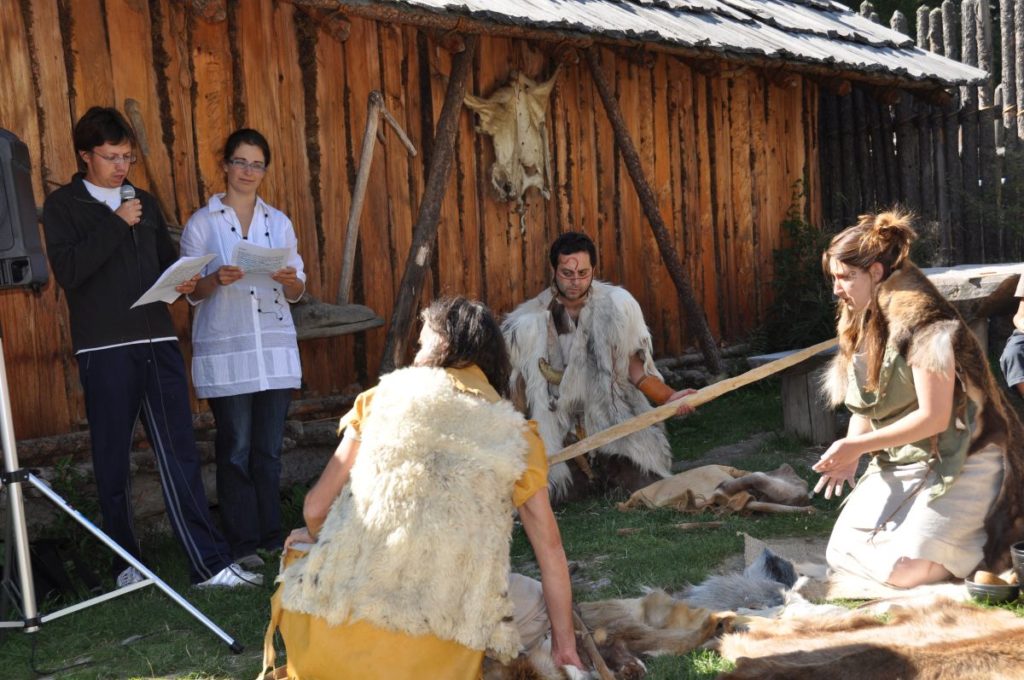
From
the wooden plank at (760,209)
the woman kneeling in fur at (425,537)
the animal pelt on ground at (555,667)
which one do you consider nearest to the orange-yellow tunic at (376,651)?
the woman kneeling in fur at (425,537)

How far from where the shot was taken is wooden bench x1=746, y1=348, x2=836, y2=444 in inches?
268

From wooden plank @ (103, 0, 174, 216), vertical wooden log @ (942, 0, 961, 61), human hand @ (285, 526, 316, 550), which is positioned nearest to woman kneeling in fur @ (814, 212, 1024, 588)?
human hand @ (285, 526, 316, 550)

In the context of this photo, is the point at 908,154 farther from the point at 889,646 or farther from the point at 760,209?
the point at 889,646

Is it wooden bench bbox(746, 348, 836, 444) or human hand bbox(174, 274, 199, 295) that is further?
wooden bench bbox(746, 348, 836, 444)

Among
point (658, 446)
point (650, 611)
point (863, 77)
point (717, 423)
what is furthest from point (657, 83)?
point (650, 611)

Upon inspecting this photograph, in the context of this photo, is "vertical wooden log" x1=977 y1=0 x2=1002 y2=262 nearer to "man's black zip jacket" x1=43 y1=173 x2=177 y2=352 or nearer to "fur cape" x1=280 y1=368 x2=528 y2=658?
"man's black zip jacket" x1=43 y1=173 x2=177 y2=352

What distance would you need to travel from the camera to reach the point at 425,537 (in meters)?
2.94

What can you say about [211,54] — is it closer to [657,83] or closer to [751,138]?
[657,83]

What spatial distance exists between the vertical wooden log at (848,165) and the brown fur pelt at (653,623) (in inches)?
267

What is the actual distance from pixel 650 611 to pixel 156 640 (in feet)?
5.79

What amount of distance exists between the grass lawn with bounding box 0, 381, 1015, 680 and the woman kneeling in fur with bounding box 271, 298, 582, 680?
0.63 m

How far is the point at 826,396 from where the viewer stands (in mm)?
6523

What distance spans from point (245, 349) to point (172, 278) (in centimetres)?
61

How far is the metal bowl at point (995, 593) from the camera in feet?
11.8
